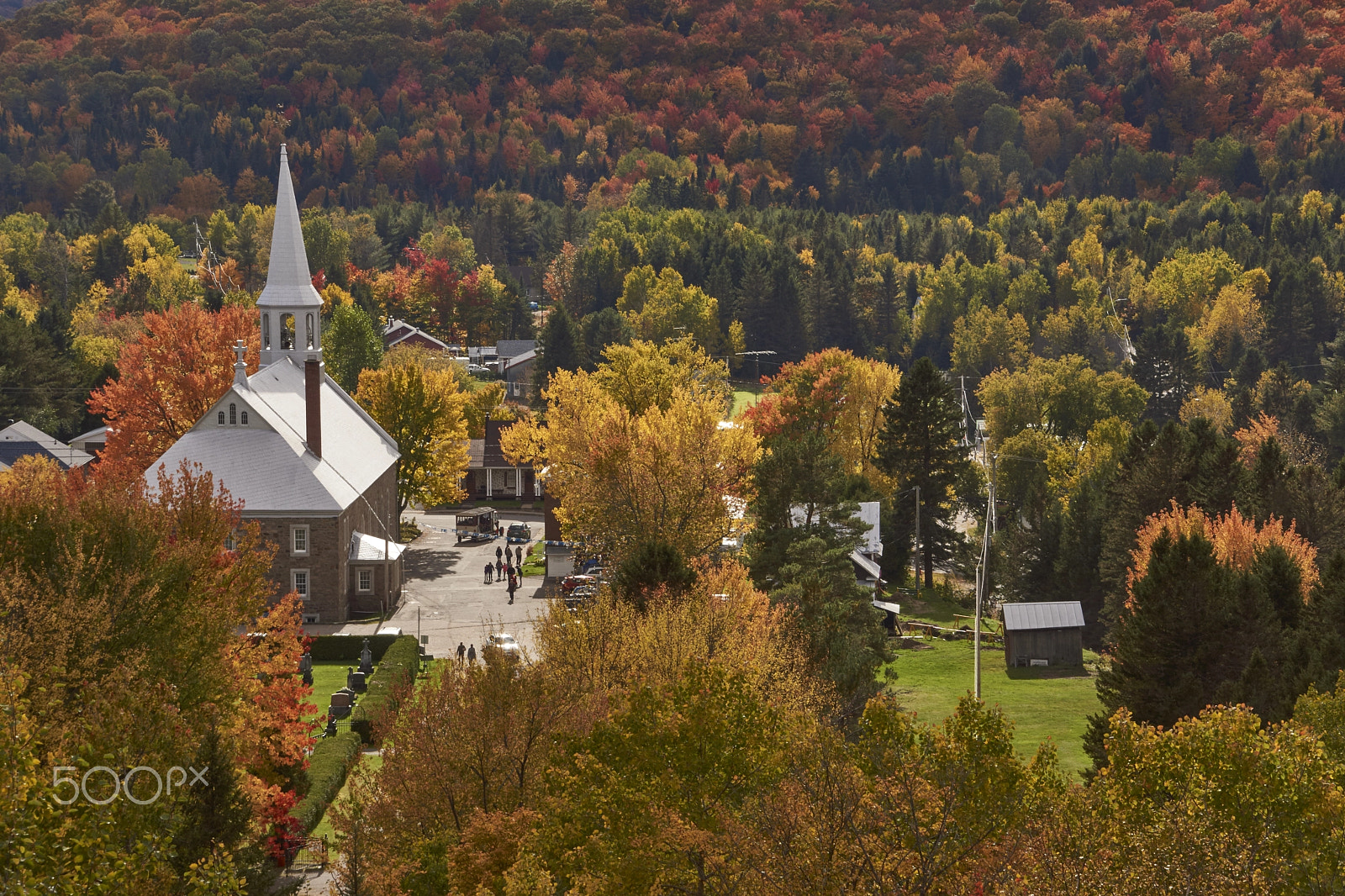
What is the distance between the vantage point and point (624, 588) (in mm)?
49406

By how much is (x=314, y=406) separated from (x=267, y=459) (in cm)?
305

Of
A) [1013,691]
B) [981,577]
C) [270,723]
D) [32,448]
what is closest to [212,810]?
[270,723]

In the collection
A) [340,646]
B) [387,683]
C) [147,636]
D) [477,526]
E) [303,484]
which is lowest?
[340,646]

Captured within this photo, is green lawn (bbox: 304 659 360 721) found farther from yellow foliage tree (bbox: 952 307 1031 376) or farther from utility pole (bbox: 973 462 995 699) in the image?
yellow foliage tree (bbox: 952 307 1031 376)

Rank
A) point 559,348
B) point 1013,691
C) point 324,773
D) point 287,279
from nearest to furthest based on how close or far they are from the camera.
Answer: point 324,773 → point 1013,691 → point 287,279 → point 559,348

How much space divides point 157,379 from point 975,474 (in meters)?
46.0

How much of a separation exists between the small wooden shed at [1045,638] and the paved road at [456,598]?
61.9 ft

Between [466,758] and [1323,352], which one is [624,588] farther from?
[1323,352]

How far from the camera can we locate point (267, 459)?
70625 millimetres

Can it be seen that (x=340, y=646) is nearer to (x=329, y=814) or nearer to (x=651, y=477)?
(x=651, y=477)

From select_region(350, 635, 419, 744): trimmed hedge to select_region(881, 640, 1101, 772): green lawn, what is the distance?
16.8m

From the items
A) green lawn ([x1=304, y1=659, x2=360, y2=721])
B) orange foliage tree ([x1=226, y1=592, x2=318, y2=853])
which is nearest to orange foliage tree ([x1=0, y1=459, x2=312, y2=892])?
orange foliage tree ([x1=226, y1=592, x2=318, y2=853])

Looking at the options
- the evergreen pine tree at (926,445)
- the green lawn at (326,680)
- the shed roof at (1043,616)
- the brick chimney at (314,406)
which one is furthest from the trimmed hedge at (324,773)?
the evergreen pine tree at (926,445)
